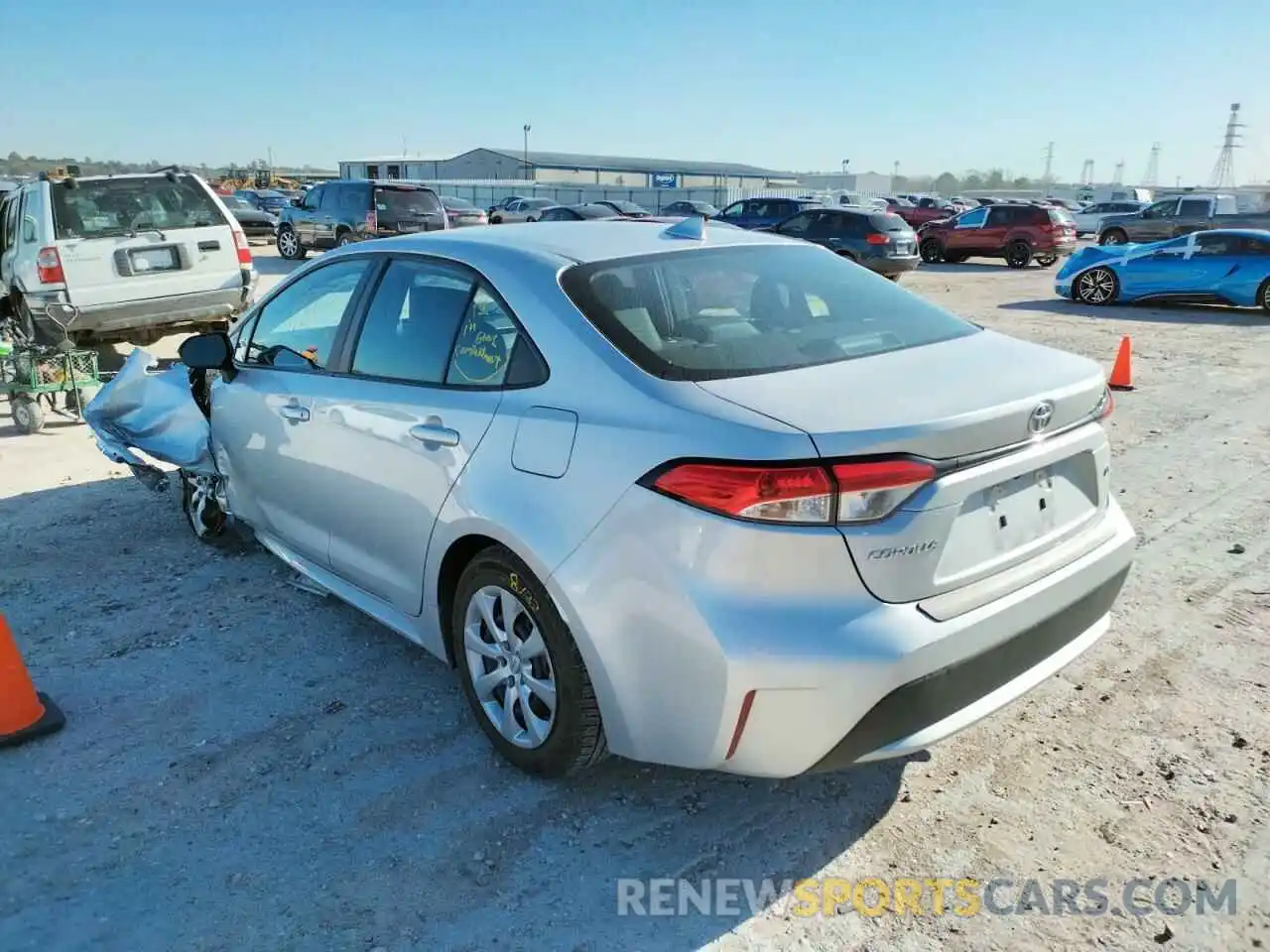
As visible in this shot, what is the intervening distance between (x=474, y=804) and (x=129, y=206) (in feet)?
27.0

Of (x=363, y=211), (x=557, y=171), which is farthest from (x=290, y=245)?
(x=557, y=171)

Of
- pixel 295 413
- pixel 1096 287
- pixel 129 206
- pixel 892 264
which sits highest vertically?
pixel 129 206

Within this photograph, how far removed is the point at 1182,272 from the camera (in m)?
15.5

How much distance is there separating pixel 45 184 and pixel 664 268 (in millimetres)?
8012

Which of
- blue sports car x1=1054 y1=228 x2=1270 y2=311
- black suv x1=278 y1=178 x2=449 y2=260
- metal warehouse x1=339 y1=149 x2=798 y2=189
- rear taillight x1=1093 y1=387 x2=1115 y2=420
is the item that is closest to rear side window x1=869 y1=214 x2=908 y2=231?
blue sports car x1=1054 y1=228 x2=1270 y2=311

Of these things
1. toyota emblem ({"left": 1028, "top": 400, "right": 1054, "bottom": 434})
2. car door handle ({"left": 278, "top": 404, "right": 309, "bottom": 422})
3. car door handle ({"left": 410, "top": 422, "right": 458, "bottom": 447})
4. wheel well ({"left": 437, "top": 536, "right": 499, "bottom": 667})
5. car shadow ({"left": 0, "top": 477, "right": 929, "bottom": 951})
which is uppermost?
toyota emblem ({"left": 1028, "top": 400, "right": 1054, "bottom": 434})

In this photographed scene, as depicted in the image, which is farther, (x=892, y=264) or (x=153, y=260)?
(x=892, y=264)

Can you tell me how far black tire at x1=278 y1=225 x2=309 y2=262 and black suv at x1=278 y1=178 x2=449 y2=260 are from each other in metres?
0.44

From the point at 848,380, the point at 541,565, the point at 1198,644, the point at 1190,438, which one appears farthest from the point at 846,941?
the point at 1190,438

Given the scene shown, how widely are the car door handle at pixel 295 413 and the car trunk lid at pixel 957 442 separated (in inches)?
75.8

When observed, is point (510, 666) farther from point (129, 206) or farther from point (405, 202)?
point (405, 202)

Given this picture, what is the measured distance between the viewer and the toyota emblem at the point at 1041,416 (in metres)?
2.57

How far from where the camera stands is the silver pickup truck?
89.7 ft

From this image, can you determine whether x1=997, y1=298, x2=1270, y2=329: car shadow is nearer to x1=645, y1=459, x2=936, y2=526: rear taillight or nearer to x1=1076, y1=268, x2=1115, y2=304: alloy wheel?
x1=1076, y1=268, x2=1115, y2=304: alloy wheel
